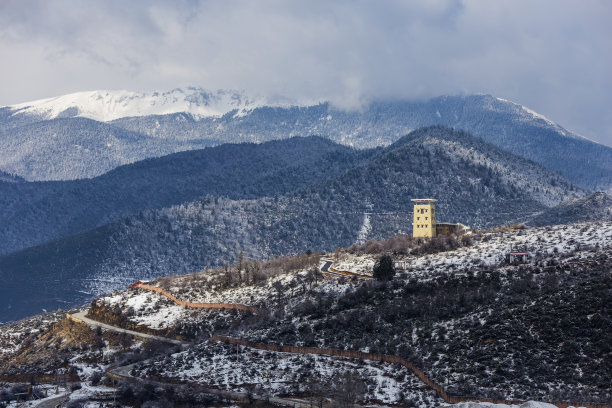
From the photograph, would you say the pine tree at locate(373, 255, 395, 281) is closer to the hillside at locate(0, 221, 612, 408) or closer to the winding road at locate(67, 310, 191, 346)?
the hillside at locate(0, 221, 612, 408)

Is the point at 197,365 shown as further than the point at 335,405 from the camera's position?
Yes

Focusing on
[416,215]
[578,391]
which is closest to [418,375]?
[578,391]

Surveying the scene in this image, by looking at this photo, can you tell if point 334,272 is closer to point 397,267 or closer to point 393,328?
point 397,267

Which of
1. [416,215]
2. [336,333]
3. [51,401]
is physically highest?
[416,215]

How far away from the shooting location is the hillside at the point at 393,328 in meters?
80.5

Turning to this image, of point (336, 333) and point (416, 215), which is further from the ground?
point (416, 215)

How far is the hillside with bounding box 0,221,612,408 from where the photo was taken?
264 feet

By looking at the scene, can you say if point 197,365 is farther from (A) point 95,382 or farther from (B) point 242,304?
(B) point 242,304

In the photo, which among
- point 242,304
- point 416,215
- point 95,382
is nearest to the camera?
point 95,382

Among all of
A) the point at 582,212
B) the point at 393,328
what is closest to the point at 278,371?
the point at 393,328

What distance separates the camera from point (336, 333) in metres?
99.2

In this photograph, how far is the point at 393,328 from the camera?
97000 mm

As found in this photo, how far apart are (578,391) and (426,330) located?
70.7 ft

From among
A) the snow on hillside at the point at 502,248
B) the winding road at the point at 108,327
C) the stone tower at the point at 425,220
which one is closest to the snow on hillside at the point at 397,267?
the snow on hillside at the point at 502,248
